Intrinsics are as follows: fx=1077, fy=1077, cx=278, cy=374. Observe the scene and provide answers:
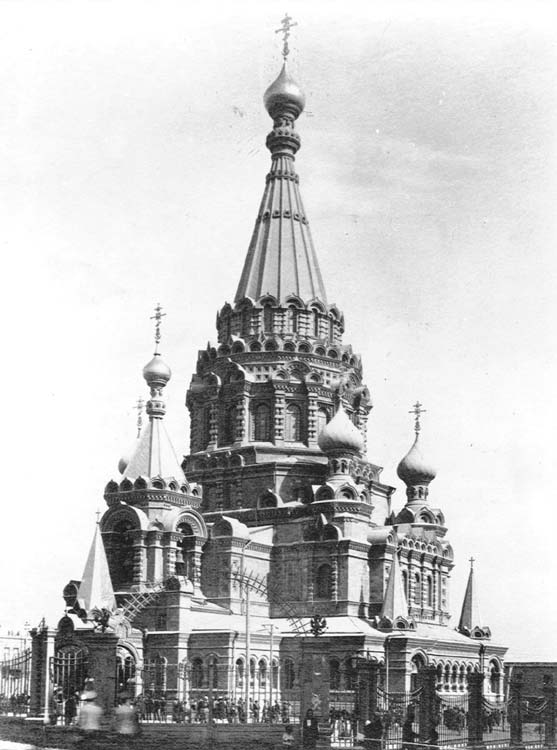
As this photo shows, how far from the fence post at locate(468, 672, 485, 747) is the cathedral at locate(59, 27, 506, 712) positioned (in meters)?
8.67

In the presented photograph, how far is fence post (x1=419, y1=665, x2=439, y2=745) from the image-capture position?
22266 mm

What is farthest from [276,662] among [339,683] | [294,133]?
[294,133]

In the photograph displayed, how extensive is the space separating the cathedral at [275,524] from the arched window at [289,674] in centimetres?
4

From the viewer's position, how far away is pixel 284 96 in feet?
154

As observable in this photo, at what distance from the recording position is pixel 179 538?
3850cm

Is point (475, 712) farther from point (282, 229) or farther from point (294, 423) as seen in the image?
point (282, 229)

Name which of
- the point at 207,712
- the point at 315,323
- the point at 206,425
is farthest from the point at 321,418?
the point at 207,712

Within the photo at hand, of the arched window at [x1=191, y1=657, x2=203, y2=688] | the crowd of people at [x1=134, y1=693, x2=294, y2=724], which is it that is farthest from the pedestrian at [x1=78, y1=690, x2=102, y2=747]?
the arched window at [x1=191, y1=657, x2=203, y2=688]

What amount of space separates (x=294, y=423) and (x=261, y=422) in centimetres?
136

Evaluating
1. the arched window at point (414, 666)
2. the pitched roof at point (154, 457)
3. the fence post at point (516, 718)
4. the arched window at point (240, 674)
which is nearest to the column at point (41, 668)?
the arched window at point (240, 674)

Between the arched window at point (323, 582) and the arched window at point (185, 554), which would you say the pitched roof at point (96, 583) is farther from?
the arched window at point (323, 582)

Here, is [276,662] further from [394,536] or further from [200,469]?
[200,469]

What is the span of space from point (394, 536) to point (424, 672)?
1836cm

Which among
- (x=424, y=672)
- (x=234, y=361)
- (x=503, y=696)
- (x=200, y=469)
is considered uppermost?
(x=234, y=361)
